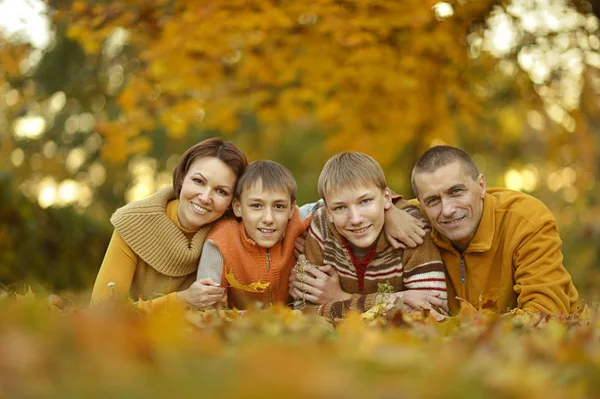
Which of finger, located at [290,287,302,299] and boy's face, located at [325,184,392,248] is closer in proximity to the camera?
boy's face, located at [325,184,392,248]

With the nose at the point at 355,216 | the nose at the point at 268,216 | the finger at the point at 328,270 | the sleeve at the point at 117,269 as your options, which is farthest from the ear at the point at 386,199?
the sleeve at the point at 117,269

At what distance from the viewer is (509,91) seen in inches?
348

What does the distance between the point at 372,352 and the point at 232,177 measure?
9.01 feet

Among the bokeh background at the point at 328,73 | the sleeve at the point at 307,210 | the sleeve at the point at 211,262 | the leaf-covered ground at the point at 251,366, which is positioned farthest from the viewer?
the bokeh background at the point at 328,73

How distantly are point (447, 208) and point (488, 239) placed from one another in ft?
1.09

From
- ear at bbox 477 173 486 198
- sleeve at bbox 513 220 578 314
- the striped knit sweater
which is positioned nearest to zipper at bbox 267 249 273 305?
the striped knit sweater

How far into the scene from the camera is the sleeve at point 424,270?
3.92 meters

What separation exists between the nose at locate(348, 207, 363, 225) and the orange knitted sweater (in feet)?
1.64

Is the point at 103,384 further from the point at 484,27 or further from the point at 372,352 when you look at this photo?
the point at 484,27

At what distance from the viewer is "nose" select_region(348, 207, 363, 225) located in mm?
Result: 3857

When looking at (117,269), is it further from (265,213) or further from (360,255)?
(360,255)

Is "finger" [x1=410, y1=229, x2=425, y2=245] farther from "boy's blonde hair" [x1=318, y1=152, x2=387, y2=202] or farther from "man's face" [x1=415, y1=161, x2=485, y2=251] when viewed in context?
"boy's blonde hair" [x1=318, y1=152, x2=387, y2=202]

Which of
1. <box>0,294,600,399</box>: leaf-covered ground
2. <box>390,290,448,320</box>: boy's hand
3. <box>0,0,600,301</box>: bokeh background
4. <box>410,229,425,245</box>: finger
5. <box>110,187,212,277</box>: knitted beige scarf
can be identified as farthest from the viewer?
<box>0,0,600,301</box>: bokeh background

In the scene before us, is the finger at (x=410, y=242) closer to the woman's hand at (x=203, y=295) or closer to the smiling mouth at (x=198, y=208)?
the woman's hand at (x=203, y=295)
